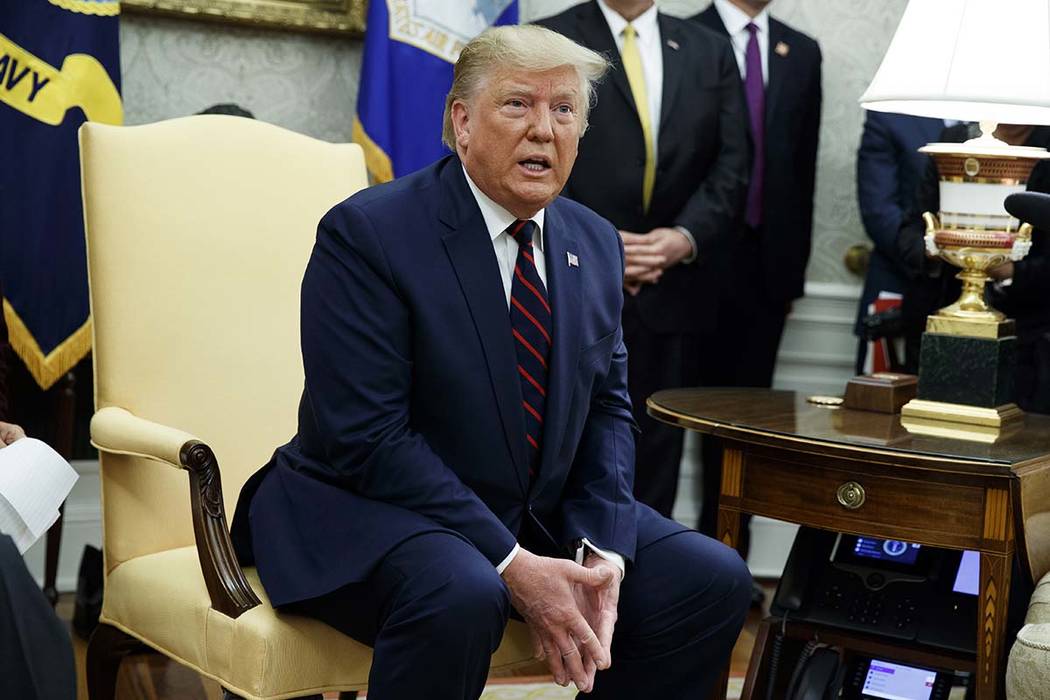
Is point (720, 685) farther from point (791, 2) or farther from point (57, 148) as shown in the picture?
point (791, 2)

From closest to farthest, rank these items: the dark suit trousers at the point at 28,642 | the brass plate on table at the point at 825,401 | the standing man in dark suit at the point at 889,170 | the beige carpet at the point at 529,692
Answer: the dark suit trousers at the point at 28,642
the brass plate on table at the point at 825,401
the beige carpet at the point at 529,692
the standing man in dark suit at the point at 889,170

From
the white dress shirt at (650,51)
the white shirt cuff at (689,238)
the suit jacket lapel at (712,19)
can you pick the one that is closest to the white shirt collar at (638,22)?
the white dress shirt at (650,51)

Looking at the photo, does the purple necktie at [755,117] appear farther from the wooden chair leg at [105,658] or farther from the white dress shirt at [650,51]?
the wooden chair leg at [105,658]

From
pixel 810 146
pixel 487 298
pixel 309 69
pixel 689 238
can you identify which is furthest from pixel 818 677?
pixel 309 69

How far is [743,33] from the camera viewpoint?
4.08 meters

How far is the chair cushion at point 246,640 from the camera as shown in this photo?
6.66 feet

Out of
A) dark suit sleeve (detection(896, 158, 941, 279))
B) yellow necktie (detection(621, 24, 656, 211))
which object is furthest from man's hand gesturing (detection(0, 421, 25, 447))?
dark suit sleeve (detection(896, 158, 941, 279))

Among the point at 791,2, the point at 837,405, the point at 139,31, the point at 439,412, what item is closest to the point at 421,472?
the point at 439,412

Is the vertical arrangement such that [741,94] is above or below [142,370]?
A: above

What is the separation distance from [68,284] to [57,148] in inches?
13.0

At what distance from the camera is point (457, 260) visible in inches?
84.6

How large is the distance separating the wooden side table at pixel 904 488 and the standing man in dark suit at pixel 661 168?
1180 mm

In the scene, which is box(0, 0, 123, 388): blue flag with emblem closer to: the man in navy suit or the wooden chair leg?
the wooden chair leg

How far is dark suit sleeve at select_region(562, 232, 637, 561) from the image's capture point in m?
2.20
